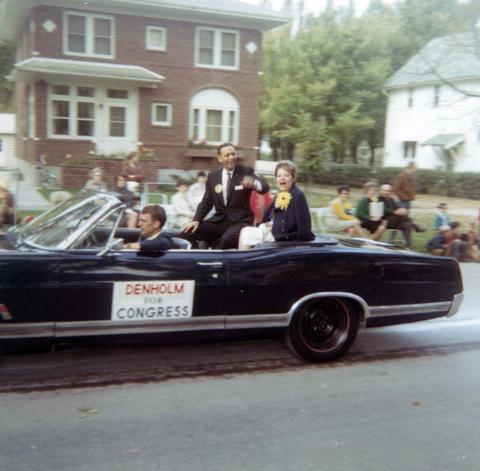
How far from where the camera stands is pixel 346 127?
34.3 meters

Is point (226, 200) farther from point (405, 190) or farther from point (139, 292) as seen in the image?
point (405, 190)

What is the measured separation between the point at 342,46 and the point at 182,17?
14148 mm

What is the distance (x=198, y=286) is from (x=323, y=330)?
1.30m

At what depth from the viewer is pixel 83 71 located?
21688 mm

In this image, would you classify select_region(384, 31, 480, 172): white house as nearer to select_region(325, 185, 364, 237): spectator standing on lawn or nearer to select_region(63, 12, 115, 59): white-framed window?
select_region(63, 12, 115, 59): white-framed window

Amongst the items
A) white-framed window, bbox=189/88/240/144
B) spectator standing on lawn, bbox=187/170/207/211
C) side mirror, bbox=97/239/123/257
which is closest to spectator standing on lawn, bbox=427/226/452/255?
spectator standing on lawn, bbox=187/170/207/211

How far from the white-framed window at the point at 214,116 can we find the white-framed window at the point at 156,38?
233cm

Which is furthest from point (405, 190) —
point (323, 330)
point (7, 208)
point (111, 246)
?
point (111, 246)

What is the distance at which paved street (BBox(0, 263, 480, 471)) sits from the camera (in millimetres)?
3635

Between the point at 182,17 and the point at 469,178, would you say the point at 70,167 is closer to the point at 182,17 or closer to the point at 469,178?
the point at 182,17

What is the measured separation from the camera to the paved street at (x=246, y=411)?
143 inches

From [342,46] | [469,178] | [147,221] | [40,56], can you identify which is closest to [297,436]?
[147,221]

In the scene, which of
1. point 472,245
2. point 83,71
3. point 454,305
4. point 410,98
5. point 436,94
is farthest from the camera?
point 410,98

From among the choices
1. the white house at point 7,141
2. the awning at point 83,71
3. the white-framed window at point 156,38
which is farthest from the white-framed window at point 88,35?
the white house at point 7,141
